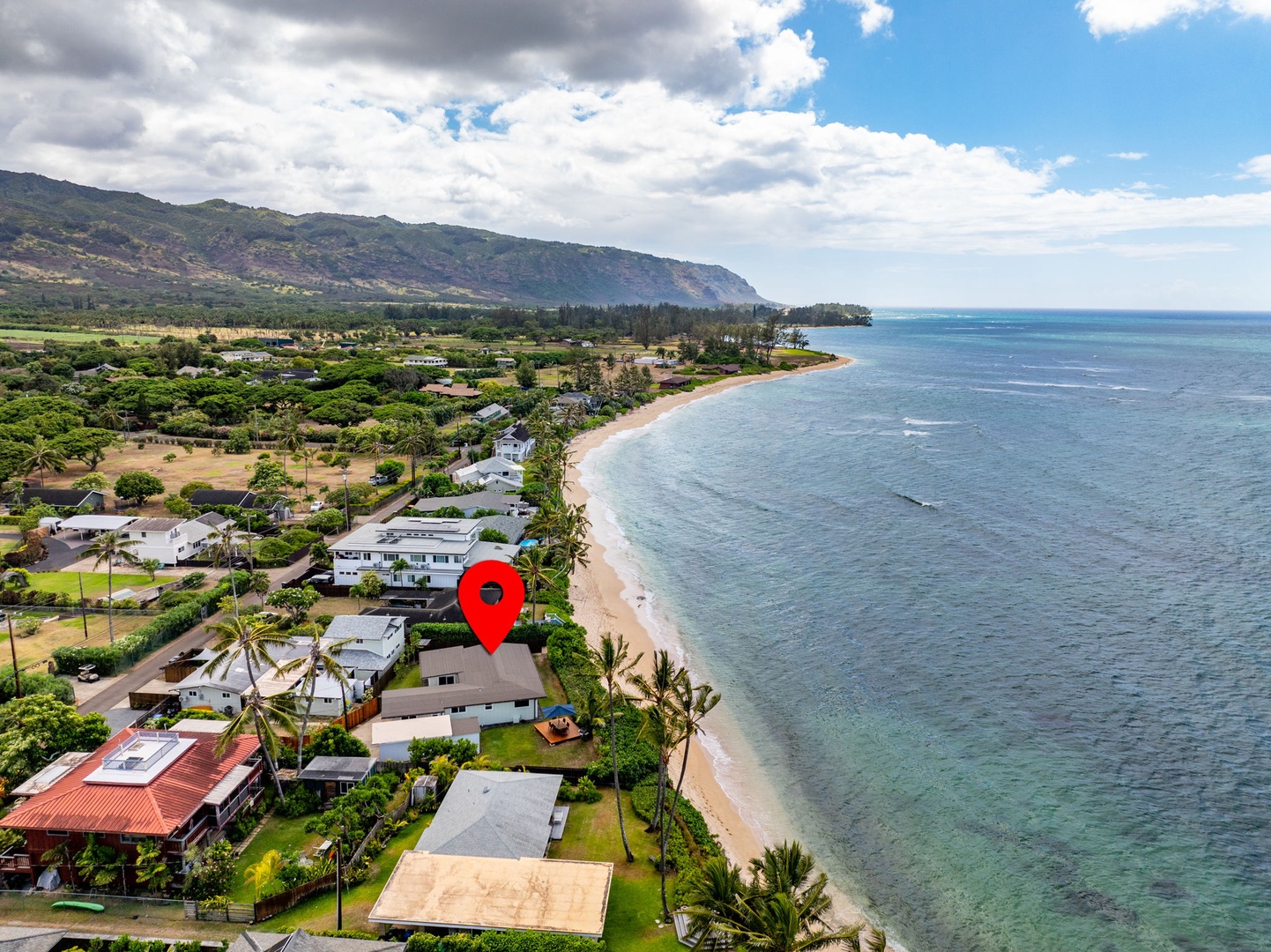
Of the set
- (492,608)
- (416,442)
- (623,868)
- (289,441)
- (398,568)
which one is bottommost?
(623,868)

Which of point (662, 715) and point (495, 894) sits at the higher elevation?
point (662, 715)

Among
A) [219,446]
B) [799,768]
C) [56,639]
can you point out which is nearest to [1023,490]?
[799,768]

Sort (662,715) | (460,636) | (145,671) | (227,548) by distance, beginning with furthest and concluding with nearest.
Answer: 1. (227,548)
2. (460,636)
3. (145,671)
4. (662,715)

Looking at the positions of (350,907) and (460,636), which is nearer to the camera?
(350,907)

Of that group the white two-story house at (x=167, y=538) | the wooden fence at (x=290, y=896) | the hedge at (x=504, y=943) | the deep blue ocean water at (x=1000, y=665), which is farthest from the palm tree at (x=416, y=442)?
the hedge at (x=504, y=943)

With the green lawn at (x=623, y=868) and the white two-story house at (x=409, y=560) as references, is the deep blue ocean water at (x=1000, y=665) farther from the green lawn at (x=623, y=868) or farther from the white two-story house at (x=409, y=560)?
the white two-story house at (x=409, y=560)

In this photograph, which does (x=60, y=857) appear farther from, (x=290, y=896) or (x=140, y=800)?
(x=290, y=896)

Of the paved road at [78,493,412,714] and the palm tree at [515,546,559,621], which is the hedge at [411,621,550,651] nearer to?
the palm tree at [515,546,559,621]

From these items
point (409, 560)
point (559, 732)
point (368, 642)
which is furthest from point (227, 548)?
point (559, 732)
